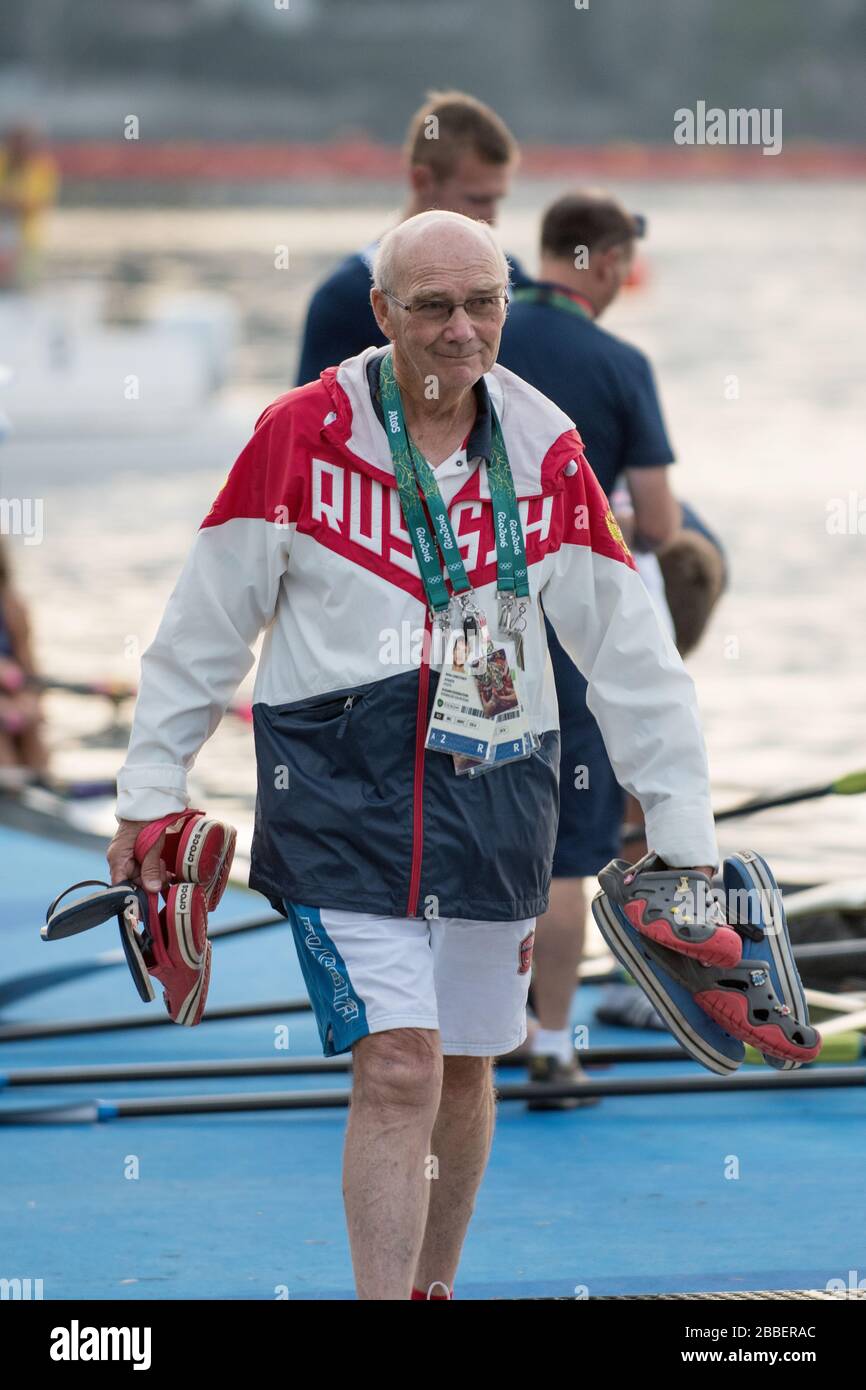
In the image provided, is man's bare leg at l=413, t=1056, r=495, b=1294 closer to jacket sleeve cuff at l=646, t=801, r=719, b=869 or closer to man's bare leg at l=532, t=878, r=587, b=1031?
jacket sleeve cuff at l=646, t=801, r=719, b=869

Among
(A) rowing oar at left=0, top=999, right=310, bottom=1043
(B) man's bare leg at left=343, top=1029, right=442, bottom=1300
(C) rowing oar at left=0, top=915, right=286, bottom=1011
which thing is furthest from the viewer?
(C) rowing oar at left=0, top=915, right=286, bottom=1011

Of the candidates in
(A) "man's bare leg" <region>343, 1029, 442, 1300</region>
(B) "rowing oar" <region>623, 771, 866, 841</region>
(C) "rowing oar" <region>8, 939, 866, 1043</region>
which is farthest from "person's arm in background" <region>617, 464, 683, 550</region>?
(A) "man's bare leg" <region>343, 1029, 442, 1300</region>

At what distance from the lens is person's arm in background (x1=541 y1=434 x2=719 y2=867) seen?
3.30 metres

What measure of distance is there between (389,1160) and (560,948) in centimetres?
164

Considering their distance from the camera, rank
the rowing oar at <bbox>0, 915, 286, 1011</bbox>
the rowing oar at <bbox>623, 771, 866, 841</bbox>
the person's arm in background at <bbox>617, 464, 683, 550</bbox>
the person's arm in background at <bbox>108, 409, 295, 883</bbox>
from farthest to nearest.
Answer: the rowing oar at <bbox>0, 915, 286, 1011</bbox>, the rowing oar at <bbox>623, 771, 866, 841</bbox>, the person's arm in background at <bbox>617, 464, 683, 550</bbox>, the person's arm in background at <bbox>108, 409, 295, 883</bbox>

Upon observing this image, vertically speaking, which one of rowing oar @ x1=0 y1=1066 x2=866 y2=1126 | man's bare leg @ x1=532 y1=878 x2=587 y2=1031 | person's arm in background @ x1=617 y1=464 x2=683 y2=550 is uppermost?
person's arm in background @ x1=617 y1=464 x2=683 y2=550

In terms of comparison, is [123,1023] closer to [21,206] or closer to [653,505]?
[653,505]

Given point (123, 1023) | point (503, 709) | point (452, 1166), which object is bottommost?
point (123, 1023)

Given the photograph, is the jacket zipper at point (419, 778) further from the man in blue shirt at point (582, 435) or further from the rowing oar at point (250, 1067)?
the rowing oar at point (250, 1067)

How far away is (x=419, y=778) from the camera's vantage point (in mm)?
3219

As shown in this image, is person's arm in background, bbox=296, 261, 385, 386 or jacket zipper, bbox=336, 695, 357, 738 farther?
person's arm in background, bbox=296, 261, 385, 386

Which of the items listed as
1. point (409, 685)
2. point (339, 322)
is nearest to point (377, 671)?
point (409, 685)

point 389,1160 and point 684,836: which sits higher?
point 684,836

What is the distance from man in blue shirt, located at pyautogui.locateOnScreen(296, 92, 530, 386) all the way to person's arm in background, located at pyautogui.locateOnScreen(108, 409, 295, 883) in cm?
142
